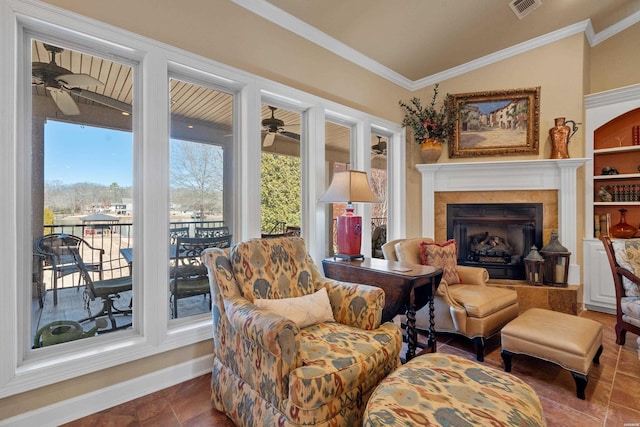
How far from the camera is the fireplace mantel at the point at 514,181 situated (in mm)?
3615

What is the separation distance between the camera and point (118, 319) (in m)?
2.08

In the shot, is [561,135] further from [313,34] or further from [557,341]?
[313,34]

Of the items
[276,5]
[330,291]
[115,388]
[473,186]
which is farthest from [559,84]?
[115,388]

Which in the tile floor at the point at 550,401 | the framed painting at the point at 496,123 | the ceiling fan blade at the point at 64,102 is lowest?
the tile floor at the point at 550,401

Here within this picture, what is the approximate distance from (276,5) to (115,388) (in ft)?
9.62

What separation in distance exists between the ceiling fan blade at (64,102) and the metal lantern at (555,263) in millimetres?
4384

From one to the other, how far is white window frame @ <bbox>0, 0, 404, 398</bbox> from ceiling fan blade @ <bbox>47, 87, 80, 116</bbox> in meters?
0.13

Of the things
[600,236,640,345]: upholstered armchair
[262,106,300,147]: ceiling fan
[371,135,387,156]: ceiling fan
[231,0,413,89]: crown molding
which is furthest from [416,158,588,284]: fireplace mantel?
[262,106,300,147]: ceiling fan

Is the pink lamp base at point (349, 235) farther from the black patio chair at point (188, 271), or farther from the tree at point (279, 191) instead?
Result: the black patio chair at point (188, 271)

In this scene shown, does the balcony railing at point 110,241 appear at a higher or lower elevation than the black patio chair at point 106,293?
higher

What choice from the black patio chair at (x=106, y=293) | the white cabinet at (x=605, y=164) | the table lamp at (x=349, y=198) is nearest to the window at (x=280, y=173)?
the table lamp at (x=349, y=198)

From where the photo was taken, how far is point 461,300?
105 inches

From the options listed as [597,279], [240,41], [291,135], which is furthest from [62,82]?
[597,279]

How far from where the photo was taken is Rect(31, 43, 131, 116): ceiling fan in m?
1.83
